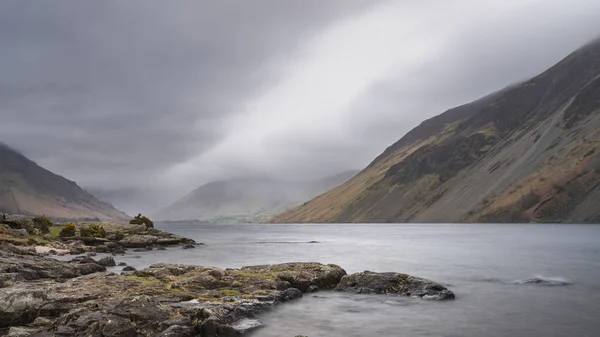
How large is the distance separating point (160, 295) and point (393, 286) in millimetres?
18628

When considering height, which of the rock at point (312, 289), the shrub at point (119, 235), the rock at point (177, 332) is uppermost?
the shrub at point (119, 235)

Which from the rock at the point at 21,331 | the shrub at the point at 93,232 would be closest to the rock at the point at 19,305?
the rock at the point at 21,331

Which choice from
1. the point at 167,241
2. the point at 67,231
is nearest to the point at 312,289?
the point at 167,241

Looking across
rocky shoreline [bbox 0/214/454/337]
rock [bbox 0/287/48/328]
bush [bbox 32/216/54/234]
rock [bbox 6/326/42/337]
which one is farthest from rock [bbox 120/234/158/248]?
rock [bbox 6/326/42/337]

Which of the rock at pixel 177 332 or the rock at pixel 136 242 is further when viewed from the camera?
the rock at pixel 136 242

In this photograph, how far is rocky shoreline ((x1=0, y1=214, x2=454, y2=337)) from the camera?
66.2 feet

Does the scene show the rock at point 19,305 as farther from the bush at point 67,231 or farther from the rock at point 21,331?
the bush at point 67,231

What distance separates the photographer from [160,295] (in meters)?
26.8

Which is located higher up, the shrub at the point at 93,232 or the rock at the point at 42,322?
the shrub at the point at 93,232

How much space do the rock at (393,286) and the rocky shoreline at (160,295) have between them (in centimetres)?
8

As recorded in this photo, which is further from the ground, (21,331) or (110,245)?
(110,245)

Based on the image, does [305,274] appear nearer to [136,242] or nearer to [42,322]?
[42,322]

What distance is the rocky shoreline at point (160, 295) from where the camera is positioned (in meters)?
20.2

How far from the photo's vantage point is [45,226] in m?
104
